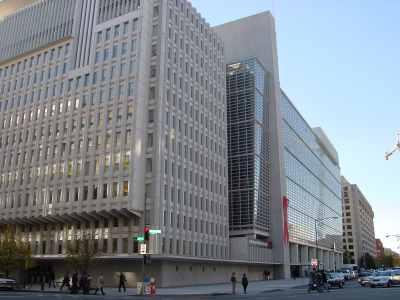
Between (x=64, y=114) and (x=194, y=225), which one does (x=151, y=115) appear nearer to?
(x=64, y=114)

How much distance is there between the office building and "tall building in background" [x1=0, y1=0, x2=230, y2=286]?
7689mm

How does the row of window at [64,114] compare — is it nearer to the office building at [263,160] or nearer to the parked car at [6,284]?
the parked car at [6,284]

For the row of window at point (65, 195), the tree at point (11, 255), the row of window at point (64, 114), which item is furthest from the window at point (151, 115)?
the tree at point (11, 255)

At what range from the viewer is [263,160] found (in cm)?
8919

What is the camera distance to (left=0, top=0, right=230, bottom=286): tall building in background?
5700cm

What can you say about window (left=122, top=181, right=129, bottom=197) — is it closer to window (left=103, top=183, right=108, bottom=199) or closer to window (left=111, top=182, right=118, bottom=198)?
window (left=111, top=182, right=118, bottom=198)

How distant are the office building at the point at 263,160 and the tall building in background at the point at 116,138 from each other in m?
7.69

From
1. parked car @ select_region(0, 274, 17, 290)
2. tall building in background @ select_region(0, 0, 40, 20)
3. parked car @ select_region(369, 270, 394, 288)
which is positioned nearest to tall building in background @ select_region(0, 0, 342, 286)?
tall building in background @ select_region(0, 0, 40, 20)

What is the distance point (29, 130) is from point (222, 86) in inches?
1396

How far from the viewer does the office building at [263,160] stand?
271 feet

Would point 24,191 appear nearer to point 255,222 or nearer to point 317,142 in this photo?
point 255,222

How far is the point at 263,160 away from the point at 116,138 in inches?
1528

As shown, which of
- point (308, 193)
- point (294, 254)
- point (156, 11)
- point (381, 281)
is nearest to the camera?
point (381, 281)

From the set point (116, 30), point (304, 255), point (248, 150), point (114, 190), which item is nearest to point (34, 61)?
point (116, 30)
